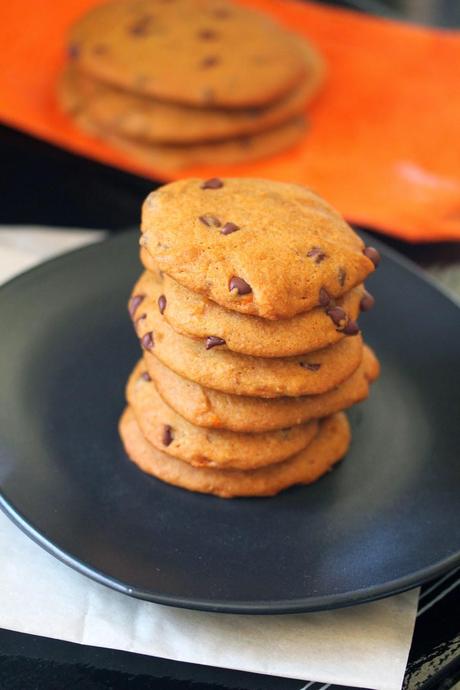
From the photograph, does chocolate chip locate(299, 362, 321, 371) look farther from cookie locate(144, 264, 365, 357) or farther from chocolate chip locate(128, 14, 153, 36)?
chocolate chip locate(128, 14, 153, 36)

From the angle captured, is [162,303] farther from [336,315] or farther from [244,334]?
[336,315]

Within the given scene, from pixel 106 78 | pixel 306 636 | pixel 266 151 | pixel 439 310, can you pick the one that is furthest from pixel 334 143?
pixel 306 636

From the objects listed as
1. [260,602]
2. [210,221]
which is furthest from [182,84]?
[260,602]

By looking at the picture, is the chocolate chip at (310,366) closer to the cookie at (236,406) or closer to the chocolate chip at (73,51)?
the cookie at (236,406)

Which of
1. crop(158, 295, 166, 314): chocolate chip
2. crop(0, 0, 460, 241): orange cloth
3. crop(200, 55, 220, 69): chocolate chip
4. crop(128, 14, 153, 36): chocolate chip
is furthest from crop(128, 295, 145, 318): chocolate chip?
crop(128, 14, 153, 36): chocolate chip

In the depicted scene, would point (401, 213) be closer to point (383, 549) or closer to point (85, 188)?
point (85, 188)

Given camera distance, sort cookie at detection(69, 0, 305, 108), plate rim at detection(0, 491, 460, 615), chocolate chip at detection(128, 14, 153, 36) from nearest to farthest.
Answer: plate rim at detection(0, 491, 460, 615) < cookie at detection(69, 0, 305, 108) < chocolate chip at detection(128, 14, 153, 36)
